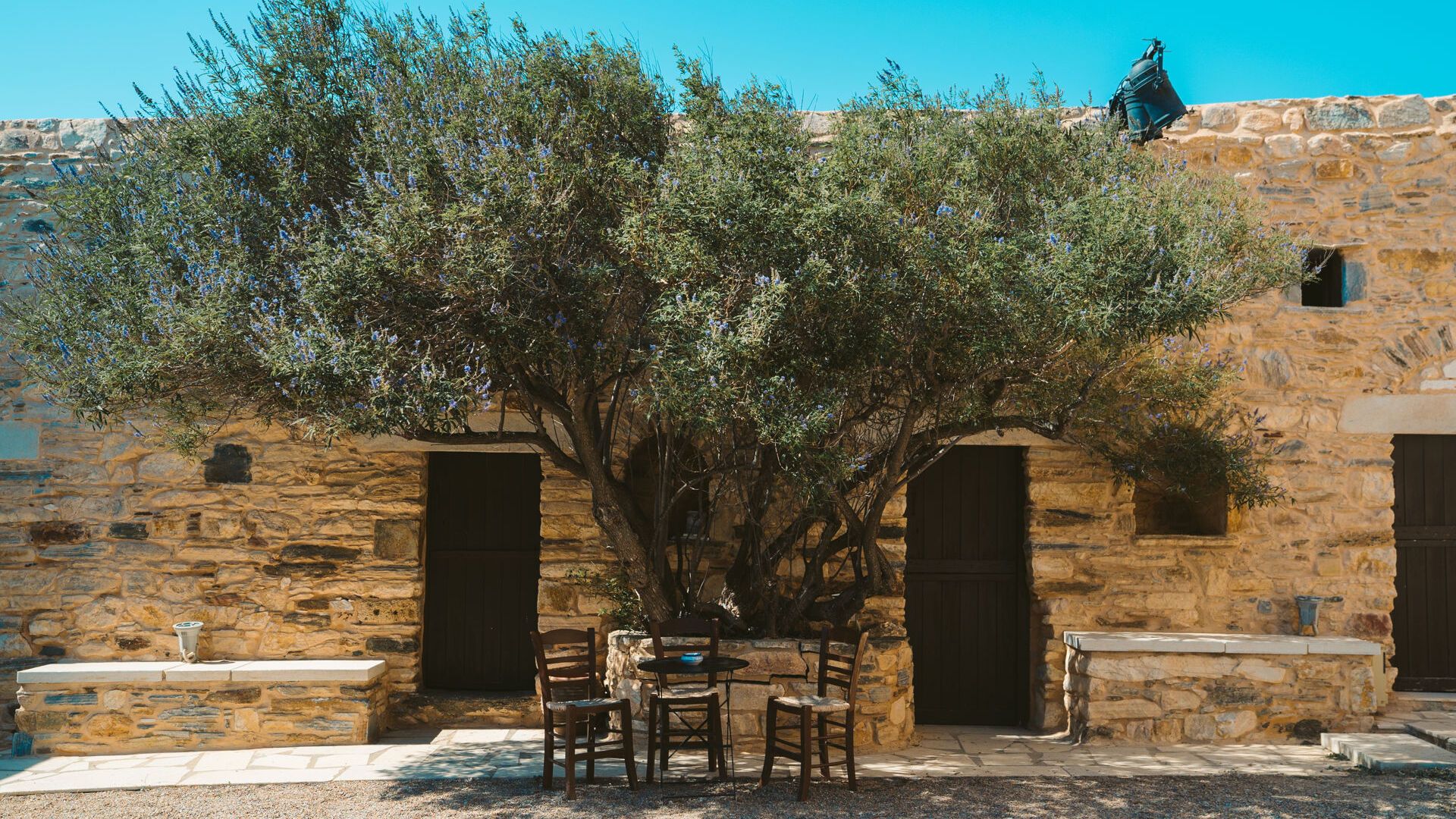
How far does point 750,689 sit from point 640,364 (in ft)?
6.30

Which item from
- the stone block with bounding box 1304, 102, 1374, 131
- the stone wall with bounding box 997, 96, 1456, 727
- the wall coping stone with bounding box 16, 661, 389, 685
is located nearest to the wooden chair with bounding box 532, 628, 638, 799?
the wall coping stone with bounding box 16, 661, 389, 685

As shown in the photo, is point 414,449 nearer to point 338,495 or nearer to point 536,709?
point 338,495

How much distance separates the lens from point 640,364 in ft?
19.0

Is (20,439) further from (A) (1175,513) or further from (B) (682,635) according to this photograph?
(A) (1175,513)

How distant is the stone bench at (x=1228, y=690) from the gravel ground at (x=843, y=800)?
747 millimetres

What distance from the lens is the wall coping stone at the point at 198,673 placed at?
659 cm

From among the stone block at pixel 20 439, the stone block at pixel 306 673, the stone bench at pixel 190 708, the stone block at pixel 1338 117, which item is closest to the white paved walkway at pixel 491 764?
the stone bench at pixel 190 708

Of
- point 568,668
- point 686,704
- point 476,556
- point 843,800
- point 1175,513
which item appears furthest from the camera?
point 1175,513

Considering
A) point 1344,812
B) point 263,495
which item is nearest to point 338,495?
point 263,495

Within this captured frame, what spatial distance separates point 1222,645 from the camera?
6.56 meters

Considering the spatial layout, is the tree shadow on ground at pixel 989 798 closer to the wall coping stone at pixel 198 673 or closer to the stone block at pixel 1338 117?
the wall coping stone at pixel 198 673

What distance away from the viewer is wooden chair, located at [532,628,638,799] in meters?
5.50

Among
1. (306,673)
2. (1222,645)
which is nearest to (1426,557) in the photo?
(1222,645)

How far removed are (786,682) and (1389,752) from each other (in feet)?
10.7
